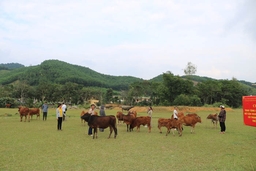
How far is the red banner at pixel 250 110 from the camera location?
713 cm

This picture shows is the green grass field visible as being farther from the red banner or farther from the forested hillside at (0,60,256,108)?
the forested hillside at (0,60,256,108)

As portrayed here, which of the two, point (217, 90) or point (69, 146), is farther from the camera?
point (217, 90)

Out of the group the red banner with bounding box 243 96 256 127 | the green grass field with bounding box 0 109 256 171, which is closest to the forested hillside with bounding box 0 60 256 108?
the green grass field with bounding box 0 109 256 171

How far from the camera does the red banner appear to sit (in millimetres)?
7134

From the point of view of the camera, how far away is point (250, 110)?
24.0 ft

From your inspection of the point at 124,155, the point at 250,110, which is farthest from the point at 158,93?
the point at 250,110

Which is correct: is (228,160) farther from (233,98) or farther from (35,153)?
(233,98)

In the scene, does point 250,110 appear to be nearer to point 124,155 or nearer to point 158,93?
point 124,155

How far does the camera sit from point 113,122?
14.1 meters

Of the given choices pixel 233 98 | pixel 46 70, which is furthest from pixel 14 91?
pixel 233 98

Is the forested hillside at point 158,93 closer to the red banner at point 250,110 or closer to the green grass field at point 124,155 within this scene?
the green grass field at point 124,155

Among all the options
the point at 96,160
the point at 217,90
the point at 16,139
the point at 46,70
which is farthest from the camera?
the point at 46,70

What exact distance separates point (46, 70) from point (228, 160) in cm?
14243

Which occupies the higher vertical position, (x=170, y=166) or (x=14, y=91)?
(x=14, y=91)
